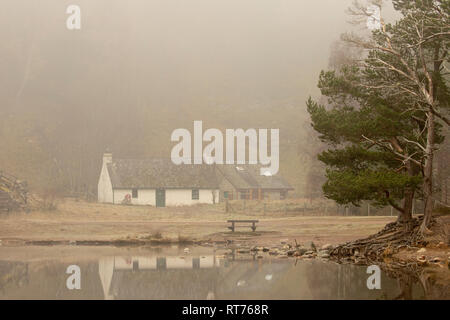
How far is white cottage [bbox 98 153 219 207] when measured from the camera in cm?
7125

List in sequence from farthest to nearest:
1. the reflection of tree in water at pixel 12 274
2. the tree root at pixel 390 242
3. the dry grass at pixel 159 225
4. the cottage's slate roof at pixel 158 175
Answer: the cottage's slate roof at pixel 158 175, the dry grass at pixel 159 225, the tree root at pixel 390 242, the reflection of tree in water at pixel 12 274

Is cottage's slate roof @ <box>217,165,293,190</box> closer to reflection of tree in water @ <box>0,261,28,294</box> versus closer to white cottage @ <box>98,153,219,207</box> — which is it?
white cottage @ <box>98,153,219,207</box>

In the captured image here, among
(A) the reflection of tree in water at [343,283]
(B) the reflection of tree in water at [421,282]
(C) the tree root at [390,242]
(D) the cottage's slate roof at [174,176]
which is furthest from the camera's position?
(D) the cottage's slate roof at [174,176]

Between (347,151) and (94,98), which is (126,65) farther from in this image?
(347,151)

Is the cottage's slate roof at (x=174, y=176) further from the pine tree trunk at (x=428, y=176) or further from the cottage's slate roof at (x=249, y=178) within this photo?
the pine tree trunk at (x=428, y=176)

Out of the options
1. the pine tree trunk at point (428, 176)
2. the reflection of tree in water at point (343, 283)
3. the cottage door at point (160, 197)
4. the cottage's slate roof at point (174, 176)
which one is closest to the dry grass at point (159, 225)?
the cottage door at point (160, 197)

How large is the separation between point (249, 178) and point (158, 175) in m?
11.5

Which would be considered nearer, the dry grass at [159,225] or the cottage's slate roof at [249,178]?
the dry grass at [159,225]

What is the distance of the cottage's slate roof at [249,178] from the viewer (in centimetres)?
7669

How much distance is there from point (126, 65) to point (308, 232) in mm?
127092

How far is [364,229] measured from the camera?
156 feet

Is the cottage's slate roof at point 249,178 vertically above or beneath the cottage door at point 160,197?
above
